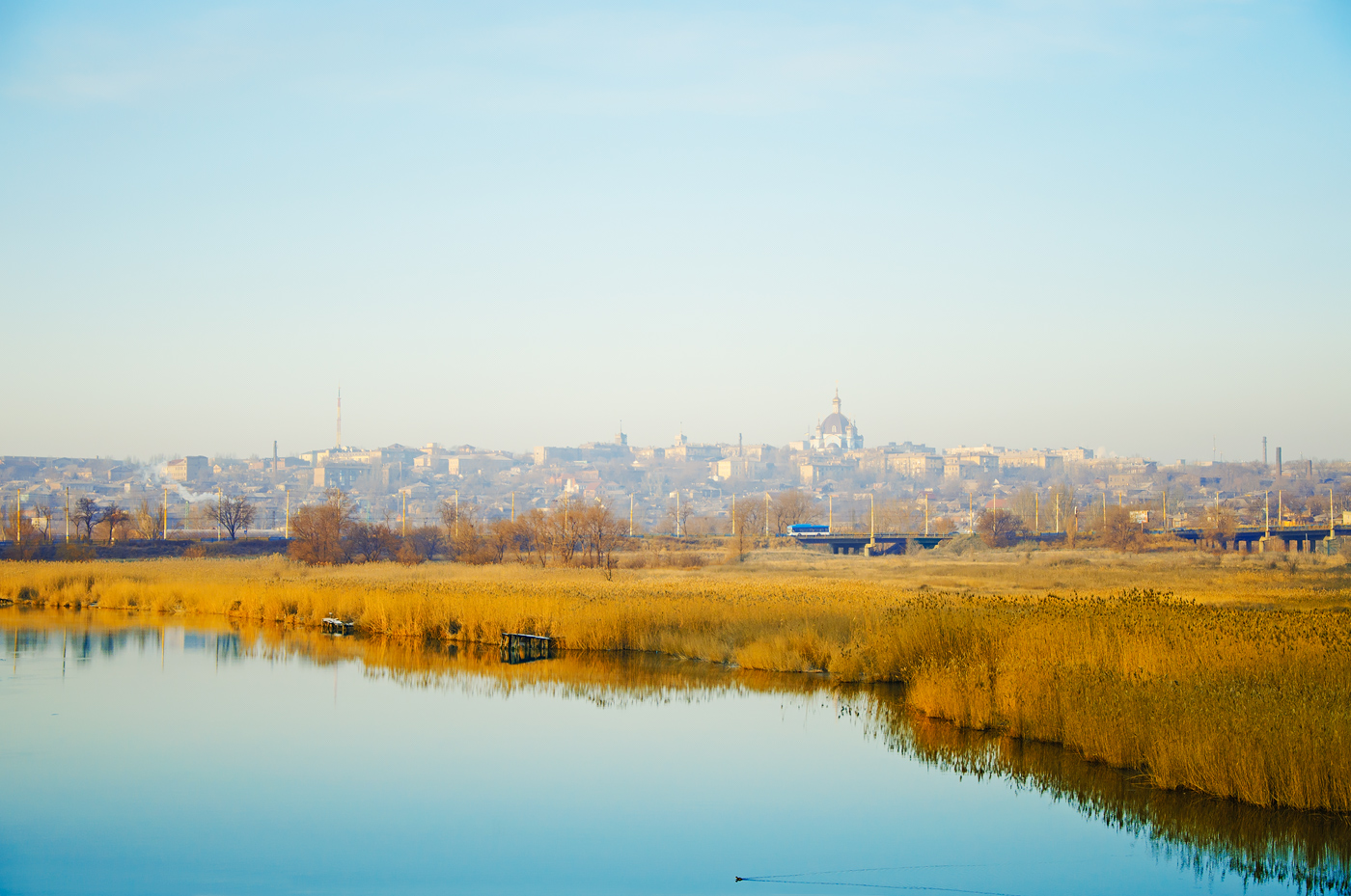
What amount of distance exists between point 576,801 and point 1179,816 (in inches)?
235

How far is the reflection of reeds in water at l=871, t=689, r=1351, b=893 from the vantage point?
942 centimetres

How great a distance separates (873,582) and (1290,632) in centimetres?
2210

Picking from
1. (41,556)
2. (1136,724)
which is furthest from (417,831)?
(41,556)

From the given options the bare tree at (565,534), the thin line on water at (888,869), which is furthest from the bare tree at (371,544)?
the thin line on water at (888,869)

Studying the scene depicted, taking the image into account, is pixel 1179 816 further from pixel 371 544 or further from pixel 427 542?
pixel 427 542

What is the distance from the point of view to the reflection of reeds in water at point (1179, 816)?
30.9 feet

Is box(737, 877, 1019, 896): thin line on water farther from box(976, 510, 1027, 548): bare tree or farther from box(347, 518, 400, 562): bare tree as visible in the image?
box(976, 510, 1027, 548): bare tree

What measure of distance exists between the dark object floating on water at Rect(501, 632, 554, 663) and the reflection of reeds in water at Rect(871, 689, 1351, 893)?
987cm

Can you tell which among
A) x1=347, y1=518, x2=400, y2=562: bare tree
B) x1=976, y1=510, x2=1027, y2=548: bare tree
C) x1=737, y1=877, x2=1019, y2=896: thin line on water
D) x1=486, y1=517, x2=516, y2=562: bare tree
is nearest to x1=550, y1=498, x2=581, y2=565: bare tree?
x1=486, y1=517, x2=516, y2=562: bare tree

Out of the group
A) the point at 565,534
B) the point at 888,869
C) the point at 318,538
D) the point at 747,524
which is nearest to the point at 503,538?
the point at 565,534

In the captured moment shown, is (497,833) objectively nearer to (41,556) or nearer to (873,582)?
(873,582)

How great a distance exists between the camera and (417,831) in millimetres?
10953

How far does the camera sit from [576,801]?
1223 centimetres

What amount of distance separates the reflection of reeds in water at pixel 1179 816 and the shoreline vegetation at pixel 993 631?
0.20 m
